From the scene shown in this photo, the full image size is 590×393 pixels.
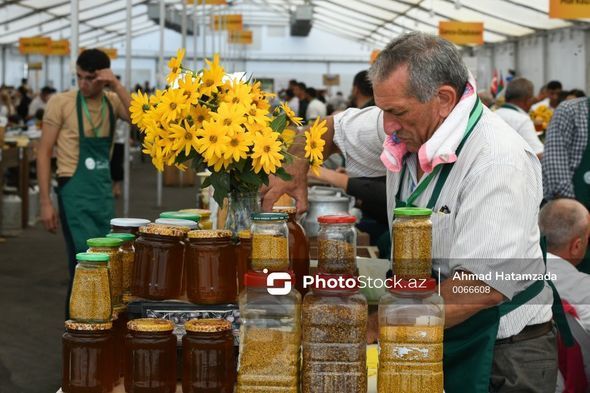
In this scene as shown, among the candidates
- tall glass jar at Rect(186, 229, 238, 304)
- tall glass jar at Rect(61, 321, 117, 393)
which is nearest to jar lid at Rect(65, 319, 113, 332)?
tall glass jar at Rect(61, 321, 117, 393)

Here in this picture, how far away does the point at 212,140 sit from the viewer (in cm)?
239

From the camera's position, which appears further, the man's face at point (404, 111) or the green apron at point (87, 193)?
the green apron at point (87, 193)

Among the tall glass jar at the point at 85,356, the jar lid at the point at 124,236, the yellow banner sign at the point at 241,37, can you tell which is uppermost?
the yellow banner sign at the point at 241,37

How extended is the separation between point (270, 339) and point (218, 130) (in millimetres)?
615

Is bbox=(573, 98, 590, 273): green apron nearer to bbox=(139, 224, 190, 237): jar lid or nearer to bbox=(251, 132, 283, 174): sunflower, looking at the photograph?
bbox=(251, 132, 283, 174): sunflower

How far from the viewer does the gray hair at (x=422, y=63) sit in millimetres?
2318

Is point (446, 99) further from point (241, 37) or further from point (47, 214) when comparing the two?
point (241, 37)

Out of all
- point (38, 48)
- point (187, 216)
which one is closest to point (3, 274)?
point (187, 216)

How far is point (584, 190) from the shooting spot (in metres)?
5.43

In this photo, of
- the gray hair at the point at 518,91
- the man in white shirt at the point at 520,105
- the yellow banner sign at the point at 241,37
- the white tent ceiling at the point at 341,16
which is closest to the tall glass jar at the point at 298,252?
the man in white shirt at the point at 520,105

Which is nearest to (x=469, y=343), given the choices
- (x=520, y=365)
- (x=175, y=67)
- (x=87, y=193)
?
(x=520, y=365)

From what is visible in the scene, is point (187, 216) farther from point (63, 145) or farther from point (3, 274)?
point (3, 274)

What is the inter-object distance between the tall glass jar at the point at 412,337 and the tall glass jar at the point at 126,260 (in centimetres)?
66

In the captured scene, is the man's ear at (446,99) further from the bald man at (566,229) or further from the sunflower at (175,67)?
the bald man at (566,229)
